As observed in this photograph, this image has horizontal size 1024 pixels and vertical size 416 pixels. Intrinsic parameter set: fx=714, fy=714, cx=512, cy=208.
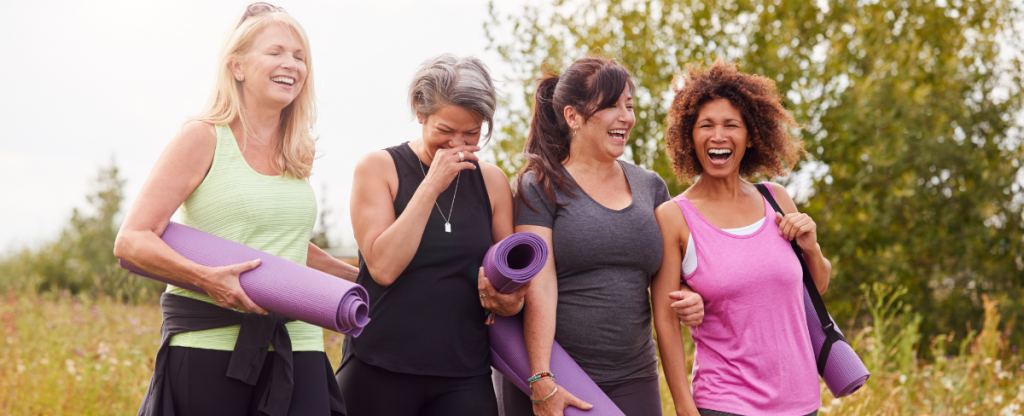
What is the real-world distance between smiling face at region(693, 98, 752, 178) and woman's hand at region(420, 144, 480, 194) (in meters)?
0.86

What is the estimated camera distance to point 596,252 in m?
2.35

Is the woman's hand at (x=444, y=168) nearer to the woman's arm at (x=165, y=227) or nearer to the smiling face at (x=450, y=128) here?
the smiling face at (x=450, y=128)

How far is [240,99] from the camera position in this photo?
2109 millimetres

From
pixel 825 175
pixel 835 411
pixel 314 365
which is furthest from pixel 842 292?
pixel 314 365

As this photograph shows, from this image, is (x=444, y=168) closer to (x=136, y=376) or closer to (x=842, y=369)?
(x=842, y=369)

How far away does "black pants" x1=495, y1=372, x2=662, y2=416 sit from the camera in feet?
7.73

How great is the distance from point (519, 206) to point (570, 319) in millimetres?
422

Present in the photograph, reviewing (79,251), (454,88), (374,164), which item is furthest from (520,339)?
(79,251)

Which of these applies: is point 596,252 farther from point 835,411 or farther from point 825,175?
point 825,175

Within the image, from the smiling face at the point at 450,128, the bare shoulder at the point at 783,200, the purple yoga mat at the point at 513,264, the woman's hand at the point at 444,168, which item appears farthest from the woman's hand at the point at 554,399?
the bare shoulder at the point at 783,200

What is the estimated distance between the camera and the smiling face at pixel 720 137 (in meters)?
2.46

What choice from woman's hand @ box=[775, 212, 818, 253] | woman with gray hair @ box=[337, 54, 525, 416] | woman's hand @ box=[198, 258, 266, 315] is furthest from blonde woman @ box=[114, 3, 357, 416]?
woman's hand @ box=[775, 212, 818, 253]

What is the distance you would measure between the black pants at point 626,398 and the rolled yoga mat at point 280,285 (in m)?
0.75

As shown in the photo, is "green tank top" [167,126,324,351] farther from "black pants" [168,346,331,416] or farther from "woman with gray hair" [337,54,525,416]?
"woman with gray hair" [337,54,525,416]
